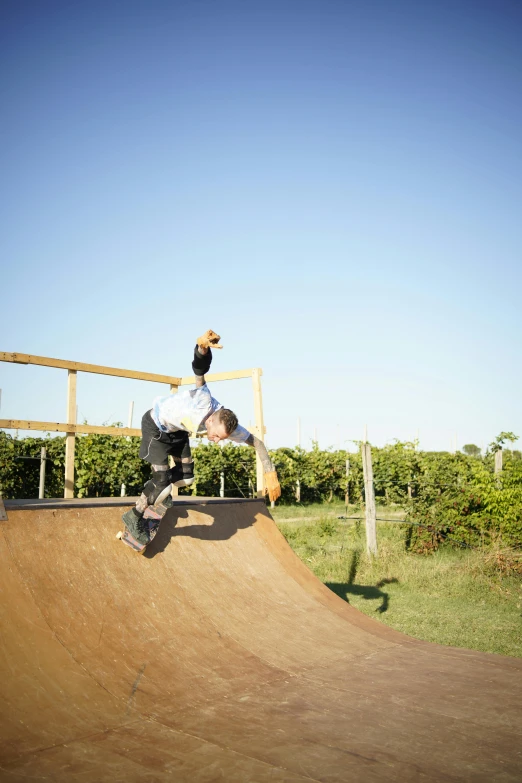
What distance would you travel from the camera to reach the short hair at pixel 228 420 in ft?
13.4

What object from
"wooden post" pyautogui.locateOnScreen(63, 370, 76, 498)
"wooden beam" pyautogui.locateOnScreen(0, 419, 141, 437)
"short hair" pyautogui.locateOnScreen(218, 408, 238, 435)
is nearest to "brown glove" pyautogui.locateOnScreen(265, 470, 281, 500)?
"short hair" pyautogui.locateOnScreen(218, 408, 238, 435)

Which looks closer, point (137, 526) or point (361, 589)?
point (137, 526)

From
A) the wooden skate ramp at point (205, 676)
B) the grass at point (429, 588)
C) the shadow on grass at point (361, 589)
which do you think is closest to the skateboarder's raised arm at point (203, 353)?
the wooden skate ramp at point (205, 676)

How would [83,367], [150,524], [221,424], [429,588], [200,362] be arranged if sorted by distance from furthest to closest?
1. [429,588]
2. [83,367]
3. [150,524]
4. [200,362]
5. [221,424]

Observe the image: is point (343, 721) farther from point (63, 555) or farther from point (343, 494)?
point (343, 494)

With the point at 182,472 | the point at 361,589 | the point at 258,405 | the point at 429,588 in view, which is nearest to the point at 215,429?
the point at 182,472

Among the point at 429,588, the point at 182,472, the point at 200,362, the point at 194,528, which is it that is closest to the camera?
the point at 200,362

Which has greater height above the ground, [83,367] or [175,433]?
[83,367]

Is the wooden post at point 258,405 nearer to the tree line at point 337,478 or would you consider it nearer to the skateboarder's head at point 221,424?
the skateboarder's head at point 221,424

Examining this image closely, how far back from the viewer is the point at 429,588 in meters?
8.27

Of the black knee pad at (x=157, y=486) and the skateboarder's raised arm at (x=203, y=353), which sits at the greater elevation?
the skateboarder's raised arm at (x=203, y=353)

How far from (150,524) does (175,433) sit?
69 centimetres

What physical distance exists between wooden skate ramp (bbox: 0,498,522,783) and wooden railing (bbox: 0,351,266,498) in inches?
44.7

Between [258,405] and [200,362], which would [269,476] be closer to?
[200,362]
